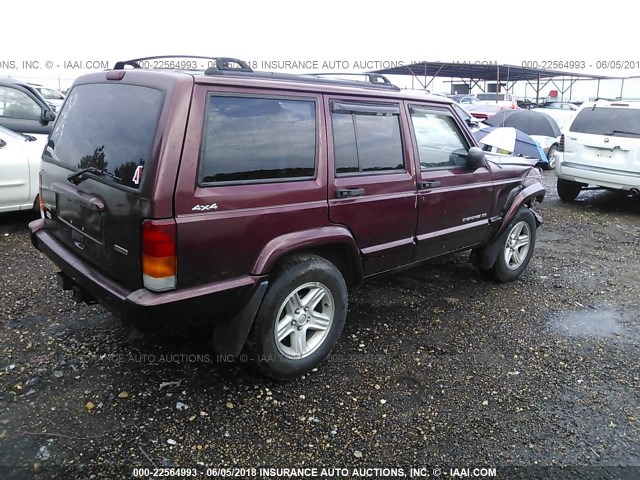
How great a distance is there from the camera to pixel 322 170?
3082mm

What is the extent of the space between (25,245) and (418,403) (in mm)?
4625

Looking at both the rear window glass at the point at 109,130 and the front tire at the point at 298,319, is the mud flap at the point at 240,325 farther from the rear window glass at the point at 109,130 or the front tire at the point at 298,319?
the rear window glass at the point at 109,130

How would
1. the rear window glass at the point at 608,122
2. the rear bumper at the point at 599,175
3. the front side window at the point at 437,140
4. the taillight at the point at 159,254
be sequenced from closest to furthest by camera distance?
the taillight at the point at 159,254 → the front side window at the point at 437,140 → the rear bumper at the point at 599,175 → the rear window glass at the point at 608,122

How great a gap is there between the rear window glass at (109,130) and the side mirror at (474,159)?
8.24ft

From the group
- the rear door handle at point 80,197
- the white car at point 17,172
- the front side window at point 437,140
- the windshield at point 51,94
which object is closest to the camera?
the rear door handle at point 80,197

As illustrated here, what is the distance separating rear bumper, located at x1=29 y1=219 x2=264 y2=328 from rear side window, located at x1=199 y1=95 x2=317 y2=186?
1.84 feet

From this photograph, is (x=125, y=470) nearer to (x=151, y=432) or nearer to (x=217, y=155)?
(x=151, y=432)

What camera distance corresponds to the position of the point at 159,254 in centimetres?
243

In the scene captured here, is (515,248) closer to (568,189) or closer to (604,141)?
(604,141)

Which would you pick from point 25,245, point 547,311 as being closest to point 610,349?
point 547,311

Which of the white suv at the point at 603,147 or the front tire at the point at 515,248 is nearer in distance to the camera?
the front tire at the point at 515,248

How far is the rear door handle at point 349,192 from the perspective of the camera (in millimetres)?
3150

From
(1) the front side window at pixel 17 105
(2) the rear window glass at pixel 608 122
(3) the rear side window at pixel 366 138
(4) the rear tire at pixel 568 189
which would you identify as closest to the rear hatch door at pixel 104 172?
(3) the rear side window at pixel 366 138

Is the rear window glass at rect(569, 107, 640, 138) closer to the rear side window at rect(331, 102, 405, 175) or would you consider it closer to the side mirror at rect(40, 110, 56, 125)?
the rear side window at rect(331, 102, 405, 175)
